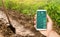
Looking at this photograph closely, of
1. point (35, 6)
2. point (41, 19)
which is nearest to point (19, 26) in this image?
point (35, 6)

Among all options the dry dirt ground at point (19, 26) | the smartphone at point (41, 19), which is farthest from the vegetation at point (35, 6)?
the smartphone at point (41, 19)

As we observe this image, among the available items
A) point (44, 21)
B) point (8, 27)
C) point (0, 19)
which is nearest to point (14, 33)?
point (8, 27)

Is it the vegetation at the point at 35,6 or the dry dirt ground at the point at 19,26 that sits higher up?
the vegetation at the point at 35,6

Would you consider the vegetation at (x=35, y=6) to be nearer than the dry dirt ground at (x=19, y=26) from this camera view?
No

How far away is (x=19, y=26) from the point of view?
13.9 feet

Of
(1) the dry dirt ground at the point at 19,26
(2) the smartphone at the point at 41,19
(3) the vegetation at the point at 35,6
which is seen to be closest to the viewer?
(2) the smartphone at the point at 41,19

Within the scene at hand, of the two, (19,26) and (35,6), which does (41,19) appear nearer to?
(19,26)

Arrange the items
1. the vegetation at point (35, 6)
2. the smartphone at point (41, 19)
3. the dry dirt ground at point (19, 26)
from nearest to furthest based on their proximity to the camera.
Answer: the smartphone at point (41, 19) < the dry dirt ground at point (19, 26) < the vegetation at point (35, 6)

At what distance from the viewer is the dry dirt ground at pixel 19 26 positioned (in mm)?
3945

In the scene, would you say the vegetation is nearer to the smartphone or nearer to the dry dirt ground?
the dry dirt ground

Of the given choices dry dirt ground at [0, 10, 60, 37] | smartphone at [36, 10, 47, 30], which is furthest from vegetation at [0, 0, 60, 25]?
smartphone at [36, 10, 47, 30]

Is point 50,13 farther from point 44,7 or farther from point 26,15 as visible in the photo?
point 26,15

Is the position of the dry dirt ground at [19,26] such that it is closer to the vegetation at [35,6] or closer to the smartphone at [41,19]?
the vegetation at [35,6]

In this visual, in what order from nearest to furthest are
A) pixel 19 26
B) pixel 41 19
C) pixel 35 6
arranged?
pixel 41 19
pixel 19 26
pixel 35 6
